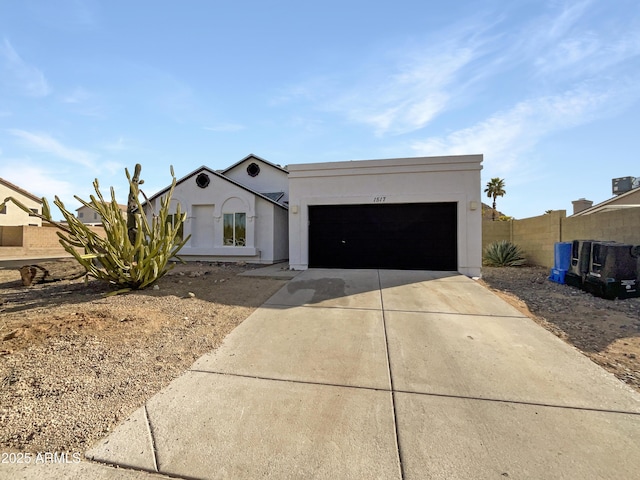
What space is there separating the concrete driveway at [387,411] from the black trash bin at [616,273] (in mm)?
3919

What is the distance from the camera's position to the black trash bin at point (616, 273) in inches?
278

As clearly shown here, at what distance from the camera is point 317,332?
16.0 ft

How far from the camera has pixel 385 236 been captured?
35.9 ft

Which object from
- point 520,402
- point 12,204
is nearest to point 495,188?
point 520,402

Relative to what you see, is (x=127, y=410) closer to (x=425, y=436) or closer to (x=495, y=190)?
(x=425, y=436)

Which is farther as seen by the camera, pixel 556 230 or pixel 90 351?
pixel 556 230

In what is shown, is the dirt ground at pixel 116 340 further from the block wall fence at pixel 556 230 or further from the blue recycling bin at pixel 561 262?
the block wall fence at pixel 556 230

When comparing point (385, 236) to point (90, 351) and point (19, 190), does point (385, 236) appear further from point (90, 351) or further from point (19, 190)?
point (19, 190)

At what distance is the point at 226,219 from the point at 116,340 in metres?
10.4

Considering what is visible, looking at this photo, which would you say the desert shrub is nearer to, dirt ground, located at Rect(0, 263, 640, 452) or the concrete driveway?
dirt ground, located at Rect(0, 263, 640, 452)

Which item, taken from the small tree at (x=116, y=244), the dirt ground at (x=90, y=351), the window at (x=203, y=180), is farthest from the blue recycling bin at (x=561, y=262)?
the window at (x=203, y=180)

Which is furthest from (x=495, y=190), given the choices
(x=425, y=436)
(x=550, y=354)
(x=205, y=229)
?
(x=425, y=436)

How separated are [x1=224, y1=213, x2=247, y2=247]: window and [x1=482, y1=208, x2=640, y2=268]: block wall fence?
1178 cm

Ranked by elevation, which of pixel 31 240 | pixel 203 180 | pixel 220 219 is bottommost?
pixel 31 240
